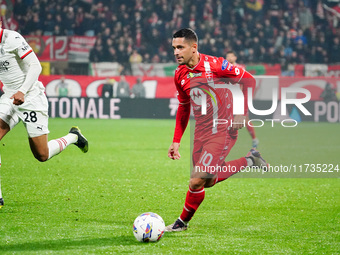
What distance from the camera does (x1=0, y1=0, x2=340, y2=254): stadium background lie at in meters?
5.52

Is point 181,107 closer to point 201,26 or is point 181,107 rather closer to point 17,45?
point 17,45

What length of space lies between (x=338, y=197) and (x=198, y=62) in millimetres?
3313

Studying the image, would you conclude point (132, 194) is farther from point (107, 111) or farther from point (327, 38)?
point (327, 38)

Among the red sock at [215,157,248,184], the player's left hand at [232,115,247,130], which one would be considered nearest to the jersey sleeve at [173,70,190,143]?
the player's left hand at [232,115,247,130]

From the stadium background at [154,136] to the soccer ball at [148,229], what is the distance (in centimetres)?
11

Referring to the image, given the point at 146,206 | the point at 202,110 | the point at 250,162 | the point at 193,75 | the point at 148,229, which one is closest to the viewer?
the point at 148,229

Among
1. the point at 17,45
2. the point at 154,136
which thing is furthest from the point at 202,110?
the point at 154,136

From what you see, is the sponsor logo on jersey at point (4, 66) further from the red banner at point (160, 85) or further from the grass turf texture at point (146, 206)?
the red banner at point (160, 85)

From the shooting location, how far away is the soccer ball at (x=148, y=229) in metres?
5.12

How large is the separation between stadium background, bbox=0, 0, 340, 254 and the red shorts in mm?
643

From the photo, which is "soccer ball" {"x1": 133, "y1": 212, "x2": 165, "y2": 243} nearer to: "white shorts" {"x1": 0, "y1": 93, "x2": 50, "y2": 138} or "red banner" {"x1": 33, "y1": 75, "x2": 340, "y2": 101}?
"white shorts" {"x1": 0, "y1": 93, "x2": 50, "y2": 138}

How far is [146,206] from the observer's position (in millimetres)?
6906

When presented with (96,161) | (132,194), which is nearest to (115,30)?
(96,161)

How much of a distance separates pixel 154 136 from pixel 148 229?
36.1 ft
